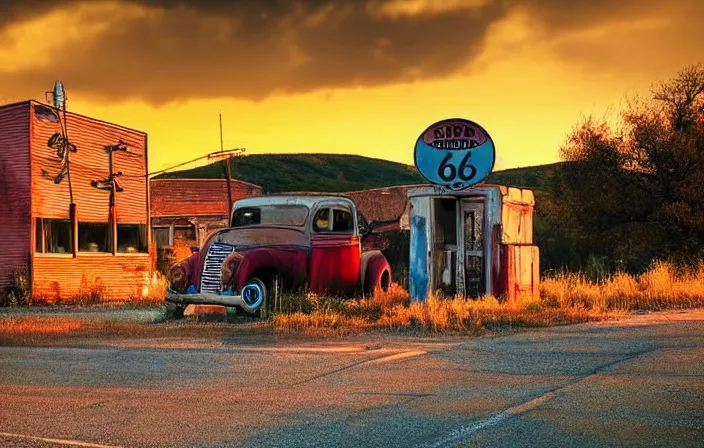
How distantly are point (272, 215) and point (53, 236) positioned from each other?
32.6ft

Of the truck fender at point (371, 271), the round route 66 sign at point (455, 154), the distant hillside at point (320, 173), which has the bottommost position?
the truck fender at point (371, 271)

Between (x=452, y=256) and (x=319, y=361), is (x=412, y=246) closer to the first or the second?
(x=452, y=256)

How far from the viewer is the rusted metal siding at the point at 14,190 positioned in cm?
2208

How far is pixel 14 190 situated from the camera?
22375 mm

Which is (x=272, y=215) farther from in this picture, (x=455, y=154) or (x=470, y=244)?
(x=470, y=244)

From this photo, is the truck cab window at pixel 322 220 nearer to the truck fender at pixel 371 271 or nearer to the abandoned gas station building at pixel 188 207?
the truck fender at pixel 371 271

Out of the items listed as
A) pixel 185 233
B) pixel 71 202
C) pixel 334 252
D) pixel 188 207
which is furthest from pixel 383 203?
pixel 334 252

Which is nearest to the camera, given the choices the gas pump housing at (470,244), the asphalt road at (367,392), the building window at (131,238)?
the asphalt road at (367,392)

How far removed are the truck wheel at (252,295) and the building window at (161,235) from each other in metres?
27.3

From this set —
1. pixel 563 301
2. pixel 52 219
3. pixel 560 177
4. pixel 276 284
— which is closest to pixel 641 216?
pixel 560 177

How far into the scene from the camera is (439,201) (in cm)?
1622

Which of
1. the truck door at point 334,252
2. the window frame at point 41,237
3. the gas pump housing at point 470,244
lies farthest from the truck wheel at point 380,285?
the window frame at point 41,237

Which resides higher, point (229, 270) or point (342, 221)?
point (342, 221)

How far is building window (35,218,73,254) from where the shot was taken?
889 inches
